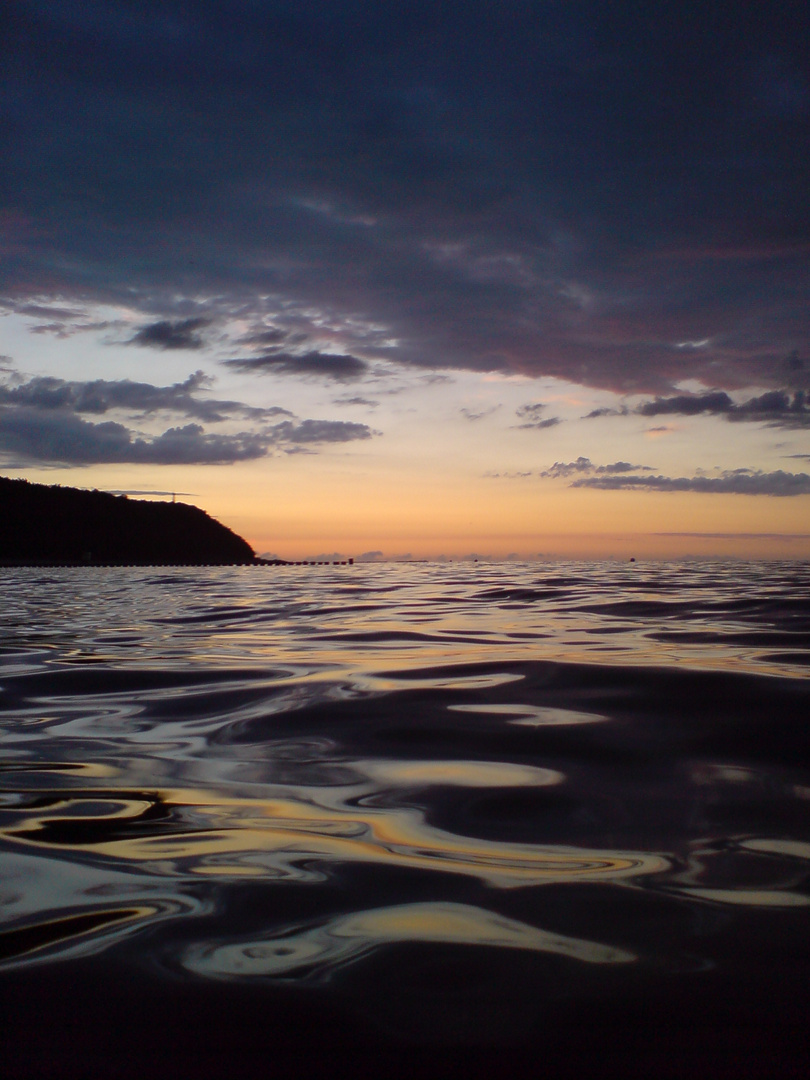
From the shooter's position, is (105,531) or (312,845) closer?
(312,845)

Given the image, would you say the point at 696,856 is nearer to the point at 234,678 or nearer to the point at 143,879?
the point at 143,879

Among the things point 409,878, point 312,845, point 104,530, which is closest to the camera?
point 409,878

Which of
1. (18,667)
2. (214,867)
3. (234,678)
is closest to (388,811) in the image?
(214,867)

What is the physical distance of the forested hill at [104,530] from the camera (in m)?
94.5

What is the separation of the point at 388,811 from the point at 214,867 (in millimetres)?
735

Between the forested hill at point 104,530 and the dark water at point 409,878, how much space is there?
87.2m

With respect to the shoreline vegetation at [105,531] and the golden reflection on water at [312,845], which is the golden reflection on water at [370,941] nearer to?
the golden reflection on water at [312,845]

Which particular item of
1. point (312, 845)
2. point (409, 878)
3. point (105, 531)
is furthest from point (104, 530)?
point (409, 878)

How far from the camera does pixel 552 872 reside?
2.04 meters

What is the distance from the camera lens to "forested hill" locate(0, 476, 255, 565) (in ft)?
310

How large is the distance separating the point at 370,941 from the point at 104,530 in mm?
114962

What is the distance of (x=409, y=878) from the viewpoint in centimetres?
203

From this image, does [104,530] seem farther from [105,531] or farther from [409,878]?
[409,878]

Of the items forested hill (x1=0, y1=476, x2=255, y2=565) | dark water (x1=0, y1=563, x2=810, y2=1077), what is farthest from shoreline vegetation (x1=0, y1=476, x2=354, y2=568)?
dark water (x1=0, y1=563, x2=810, y2=1077)
